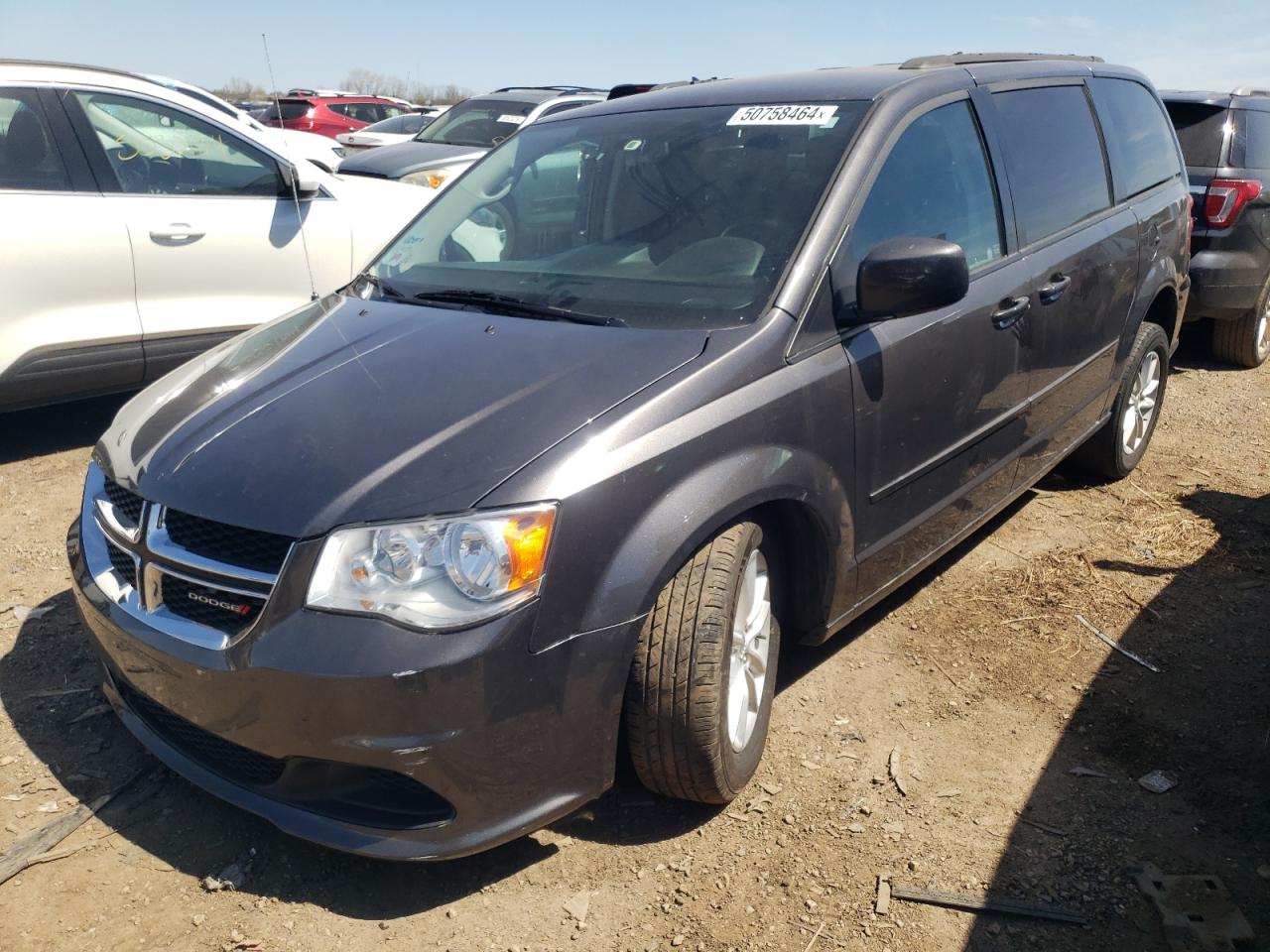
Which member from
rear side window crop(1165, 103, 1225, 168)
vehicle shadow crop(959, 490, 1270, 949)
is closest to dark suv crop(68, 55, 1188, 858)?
vehicle shadow crop(959, 490, 1270, 949)

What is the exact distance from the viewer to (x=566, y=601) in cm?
222

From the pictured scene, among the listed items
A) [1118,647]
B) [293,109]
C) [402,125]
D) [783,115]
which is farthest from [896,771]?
[293,109]

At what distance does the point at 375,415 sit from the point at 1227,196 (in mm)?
6208

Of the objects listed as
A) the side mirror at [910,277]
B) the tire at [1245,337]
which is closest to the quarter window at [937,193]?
the side mirror at [910,277]

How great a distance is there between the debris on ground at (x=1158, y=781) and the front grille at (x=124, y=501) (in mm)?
2643

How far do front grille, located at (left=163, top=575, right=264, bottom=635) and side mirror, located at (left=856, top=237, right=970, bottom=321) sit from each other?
65.5 inches

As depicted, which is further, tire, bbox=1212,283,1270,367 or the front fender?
tire, bbox=1212,283,1270,367

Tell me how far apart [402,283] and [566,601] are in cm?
157

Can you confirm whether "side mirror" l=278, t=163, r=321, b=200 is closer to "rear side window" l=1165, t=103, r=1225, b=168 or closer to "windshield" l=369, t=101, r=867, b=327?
"windshield" l=369, t=101, r=867, b=327

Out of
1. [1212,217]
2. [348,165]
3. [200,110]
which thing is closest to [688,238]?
[200,110]

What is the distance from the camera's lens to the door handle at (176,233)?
5230mm

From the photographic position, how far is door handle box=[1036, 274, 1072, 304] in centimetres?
371

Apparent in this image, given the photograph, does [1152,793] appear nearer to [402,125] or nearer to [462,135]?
[462,135]

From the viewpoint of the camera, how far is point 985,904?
8.02ft
